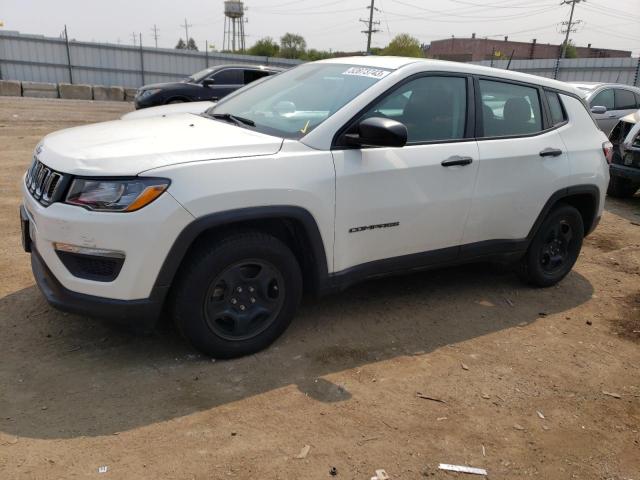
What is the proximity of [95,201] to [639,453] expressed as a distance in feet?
9.82

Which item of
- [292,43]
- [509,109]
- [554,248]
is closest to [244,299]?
[509,109]

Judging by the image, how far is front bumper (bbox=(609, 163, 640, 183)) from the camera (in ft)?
26.2

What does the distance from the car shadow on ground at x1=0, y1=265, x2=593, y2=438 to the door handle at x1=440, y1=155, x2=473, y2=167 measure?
44.9 inches

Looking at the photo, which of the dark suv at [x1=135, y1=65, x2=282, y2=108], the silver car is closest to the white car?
the silver car

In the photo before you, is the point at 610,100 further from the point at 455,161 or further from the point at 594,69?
the point at 594,69

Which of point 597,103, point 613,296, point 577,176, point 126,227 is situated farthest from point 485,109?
point 597,103

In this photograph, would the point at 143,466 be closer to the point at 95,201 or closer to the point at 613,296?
the point at 95,201

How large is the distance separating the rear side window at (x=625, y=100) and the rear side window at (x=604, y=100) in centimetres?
20

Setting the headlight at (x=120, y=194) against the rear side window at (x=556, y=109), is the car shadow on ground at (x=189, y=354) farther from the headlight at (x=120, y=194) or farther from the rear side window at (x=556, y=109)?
the rear side window at (x=556, y=109)

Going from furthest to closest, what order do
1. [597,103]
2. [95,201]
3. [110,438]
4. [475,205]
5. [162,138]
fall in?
[597,103] < [475,205] < [162,138] < [95,201] < [110,438]

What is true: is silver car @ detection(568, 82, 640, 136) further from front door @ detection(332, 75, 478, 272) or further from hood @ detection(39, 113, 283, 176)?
hood @ detection(39, 113, 283, 176)

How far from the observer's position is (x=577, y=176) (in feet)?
15.1

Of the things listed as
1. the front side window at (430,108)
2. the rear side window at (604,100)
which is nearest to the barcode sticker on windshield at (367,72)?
the front side window at (430,108)

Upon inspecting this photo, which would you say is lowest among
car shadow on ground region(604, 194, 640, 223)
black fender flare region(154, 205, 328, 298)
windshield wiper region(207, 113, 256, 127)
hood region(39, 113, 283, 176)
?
car shadow on ground region(604, 194, 640, 223)
